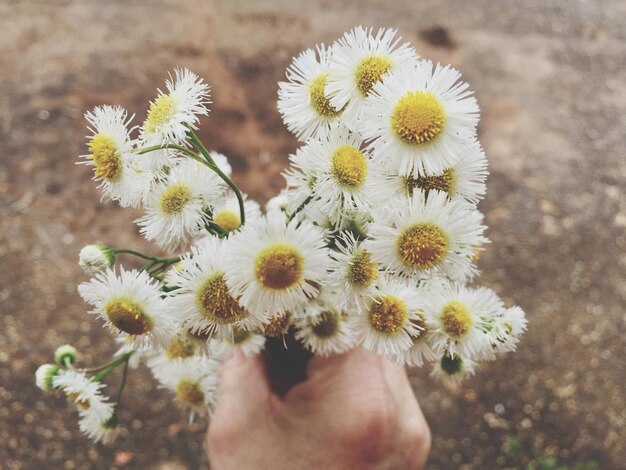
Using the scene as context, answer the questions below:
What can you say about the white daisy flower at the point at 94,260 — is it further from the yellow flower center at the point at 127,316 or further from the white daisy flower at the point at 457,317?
the white daisy flower at the point at 457,317

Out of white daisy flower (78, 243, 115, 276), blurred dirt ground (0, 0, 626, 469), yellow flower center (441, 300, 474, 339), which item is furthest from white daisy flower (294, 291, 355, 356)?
blurred dirt ground (0, 0, 626, 469)

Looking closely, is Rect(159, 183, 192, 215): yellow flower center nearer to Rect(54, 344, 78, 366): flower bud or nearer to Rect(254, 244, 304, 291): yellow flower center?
Rect(254, 244, 304, 291): yellow flower center

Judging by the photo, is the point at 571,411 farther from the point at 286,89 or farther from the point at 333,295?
the point at 286,89

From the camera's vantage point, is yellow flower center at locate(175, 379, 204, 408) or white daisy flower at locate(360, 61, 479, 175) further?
yellow flower center at locate(175, 379, 204, 408)

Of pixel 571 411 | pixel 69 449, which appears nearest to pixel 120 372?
pixel 69 449

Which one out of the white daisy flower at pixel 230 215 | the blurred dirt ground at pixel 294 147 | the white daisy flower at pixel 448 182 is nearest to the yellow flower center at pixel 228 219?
the white daisy flower at pixel 230 215

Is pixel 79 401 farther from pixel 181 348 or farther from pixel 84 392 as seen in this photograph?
pixel 181 348
